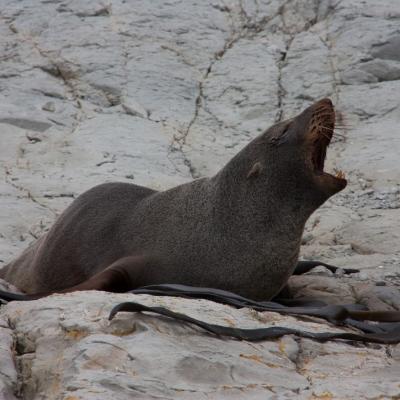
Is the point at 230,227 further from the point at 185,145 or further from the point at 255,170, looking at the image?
the point at 185,145

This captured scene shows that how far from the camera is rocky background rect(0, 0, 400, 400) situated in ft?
10.4

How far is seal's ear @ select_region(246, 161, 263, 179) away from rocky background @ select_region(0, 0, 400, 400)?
0.55 m

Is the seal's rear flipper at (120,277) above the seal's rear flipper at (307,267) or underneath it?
above

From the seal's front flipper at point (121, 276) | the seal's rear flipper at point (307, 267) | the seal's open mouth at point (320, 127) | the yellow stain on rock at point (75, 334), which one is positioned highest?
the seal's open mouth at point (320, 127)

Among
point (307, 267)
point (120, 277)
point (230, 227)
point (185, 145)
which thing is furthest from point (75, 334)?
point (185, 145)

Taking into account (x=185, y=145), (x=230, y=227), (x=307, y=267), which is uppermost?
(x=230, y=227)

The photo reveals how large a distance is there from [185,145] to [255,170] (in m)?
4.46

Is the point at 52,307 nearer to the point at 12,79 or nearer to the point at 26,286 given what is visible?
the point at 26,286

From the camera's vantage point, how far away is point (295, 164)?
228 inches

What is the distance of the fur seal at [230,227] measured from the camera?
5.66 meters

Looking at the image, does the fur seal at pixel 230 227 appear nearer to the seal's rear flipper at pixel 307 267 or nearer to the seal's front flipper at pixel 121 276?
the seal's front flipper at pixel 121 276

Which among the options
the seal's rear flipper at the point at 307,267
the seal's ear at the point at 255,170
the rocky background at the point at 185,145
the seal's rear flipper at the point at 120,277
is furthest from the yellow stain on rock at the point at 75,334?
the seal's rear flipper at the point at 307,267

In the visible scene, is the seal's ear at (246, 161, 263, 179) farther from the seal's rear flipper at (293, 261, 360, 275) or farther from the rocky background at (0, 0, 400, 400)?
the seal's rear flipper at (293, 261, 360, 275)

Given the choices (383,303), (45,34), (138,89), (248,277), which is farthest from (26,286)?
(45,34)
